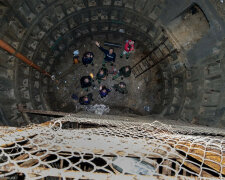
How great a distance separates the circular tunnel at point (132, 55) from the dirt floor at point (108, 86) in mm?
69

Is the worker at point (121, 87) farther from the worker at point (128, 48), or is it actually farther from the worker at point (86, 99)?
the worker at point (128, 48)

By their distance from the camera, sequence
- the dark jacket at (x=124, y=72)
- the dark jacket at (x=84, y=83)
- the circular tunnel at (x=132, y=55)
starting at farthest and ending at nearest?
the dark jacket at (x=124, y=72), the dark jacket at (x=84, y=83), the circular tunnel at (x=132, y=55)

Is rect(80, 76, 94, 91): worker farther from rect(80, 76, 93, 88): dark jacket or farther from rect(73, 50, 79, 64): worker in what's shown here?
rect(73, 50, 79, 64): worker

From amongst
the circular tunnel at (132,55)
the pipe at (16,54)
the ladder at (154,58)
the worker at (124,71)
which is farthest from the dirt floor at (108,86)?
the pipe at (16,54)

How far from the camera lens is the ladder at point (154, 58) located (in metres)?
9.17

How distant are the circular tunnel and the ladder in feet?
0.22

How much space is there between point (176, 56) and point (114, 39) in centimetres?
443

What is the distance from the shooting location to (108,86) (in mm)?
11070

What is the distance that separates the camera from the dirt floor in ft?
35.9

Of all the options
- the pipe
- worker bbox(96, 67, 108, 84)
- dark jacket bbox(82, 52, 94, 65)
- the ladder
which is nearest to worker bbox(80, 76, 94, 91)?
worker bbox(96, 67, 108, 84)

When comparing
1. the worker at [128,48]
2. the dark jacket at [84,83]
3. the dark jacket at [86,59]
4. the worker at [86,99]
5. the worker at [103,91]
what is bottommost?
the worker at [86,99]

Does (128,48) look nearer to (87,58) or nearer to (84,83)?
(87,58)

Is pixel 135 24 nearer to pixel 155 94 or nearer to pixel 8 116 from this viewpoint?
pixel 155 94

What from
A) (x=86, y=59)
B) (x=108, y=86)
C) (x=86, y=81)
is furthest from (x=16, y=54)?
(x=108, y=86)
